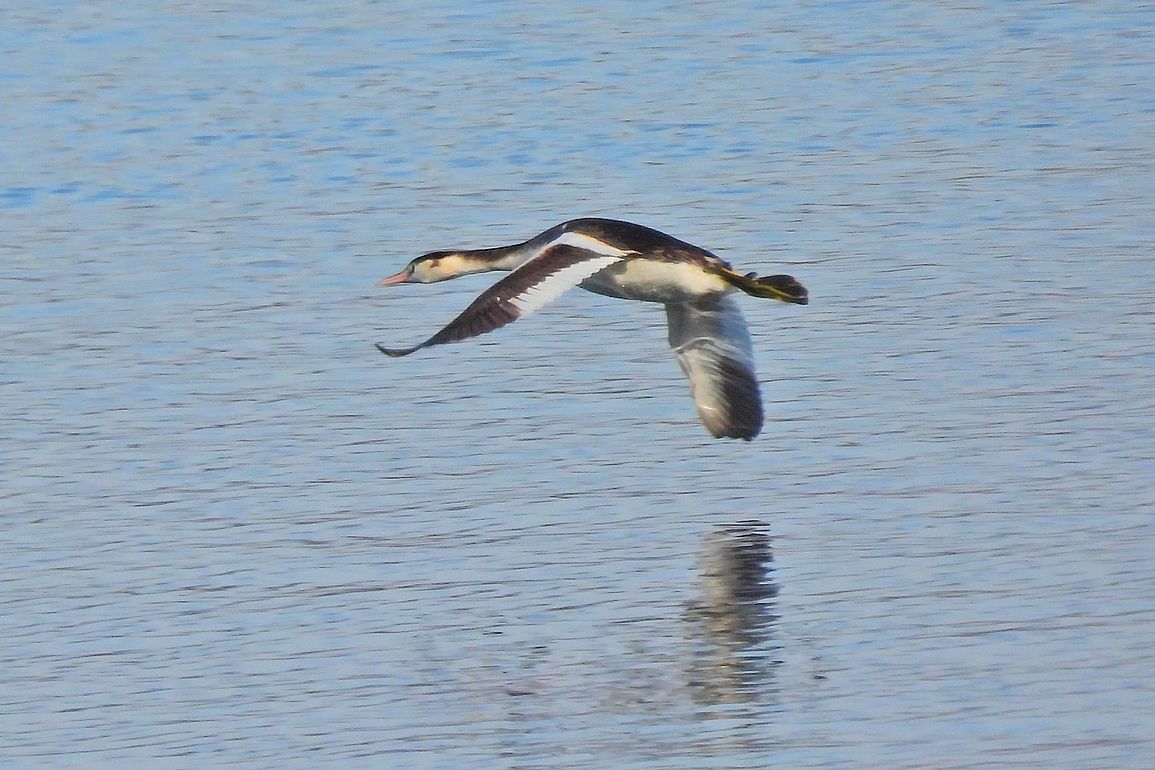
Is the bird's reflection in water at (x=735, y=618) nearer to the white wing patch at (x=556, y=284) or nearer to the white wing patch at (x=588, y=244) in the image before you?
the white wing patch at (x=556, y=284)

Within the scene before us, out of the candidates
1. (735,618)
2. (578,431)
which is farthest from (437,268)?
(735,618)

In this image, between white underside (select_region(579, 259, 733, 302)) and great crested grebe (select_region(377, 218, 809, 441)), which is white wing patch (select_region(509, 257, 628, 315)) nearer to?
great crested grebe (select_region(377, 218, 809, 441))

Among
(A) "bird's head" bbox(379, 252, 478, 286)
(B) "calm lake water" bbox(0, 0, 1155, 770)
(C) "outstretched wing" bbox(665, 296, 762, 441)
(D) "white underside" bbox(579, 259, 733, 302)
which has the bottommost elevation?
(B) "calm lake water" bbox(0, 0, 1155, 770)

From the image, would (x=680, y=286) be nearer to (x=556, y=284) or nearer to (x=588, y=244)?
(x=588, y=244)

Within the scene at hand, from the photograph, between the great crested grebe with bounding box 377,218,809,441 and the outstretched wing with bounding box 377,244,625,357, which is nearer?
the outstretched wing with bounding box 377,244,625,357

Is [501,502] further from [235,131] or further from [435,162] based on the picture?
[235,131]

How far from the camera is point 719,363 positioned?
930 centimetres

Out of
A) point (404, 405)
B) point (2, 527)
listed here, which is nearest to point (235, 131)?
point (404, 405)

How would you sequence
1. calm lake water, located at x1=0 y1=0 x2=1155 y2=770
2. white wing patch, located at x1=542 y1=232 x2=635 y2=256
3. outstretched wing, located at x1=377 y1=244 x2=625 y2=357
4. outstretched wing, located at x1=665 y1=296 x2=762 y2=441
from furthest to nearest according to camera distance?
1. outstretched wing, located at x1=665 y1=296 x2=762 y2=441
2. white wing patch, located at x1=542 y1=232 x2=635 y2=256
3. outstretched wing, located at x1=377 y1=244 x2=625 y2=357
4. calm lake water, located at x1=0 y1=0 x2=1155 y2=770

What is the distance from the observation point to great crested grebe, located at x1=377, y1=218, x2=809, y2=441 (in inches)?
342

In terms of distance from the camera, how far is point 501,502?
857 cm

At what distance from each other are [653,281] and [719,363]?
17.2 inches

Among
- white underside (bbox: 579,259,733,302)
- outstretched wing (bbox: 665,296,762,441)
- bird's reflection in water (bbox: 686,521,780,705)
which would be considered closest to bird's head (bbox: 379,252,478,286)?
white underside (bbox: 579,259,733,302)

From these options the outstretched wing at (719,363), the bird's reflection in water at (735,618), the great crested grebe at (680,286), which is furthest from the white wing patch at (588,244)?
the bird's reflection in water at (735,618)
